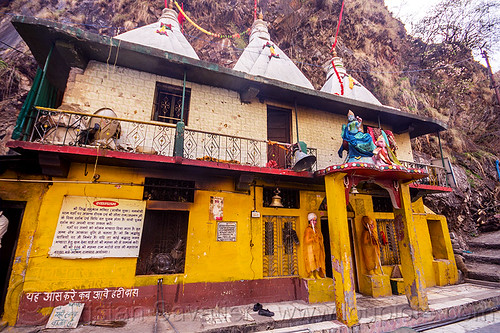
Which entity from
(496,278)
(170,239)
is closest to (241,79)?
(170,239)

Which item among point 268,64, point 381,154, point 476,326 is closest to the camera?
point 476,326

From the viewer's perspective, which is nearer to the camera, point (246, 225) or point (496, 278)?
point (246, 225)

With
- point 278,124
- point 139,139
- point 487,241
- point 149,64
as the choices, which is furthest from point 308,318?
point 487,241

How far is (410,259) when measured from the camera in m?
7.01

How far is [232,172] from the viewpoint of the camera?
293 inches

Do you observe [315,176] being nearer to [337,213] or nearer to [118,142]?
[337,213]

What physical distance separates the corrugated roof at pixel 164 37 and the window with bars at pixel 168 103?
262cm

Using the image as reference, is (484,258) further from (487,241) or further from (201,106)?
(201,106)

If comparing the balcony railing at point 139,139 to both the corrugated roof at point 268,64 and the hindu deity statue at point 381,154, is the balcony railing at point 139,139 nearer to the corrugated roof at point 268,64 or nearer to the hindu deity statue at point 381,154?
the hindu deity statue at point 381,154

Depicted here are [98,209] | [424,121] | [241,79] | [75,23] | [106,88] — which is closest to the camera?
[98,209]

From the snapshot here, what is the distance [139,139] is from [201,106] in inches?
97.2

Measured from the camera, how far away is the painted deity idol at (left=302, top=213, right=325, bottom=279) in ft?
25.5

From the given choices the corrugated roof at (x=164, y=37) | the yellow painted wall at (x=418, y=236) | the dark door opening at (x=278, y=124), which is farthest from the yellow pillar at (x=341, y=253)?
the corrugated roof at (x=164, y=37)

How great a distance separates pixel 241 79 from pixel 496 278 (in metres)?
13.1
